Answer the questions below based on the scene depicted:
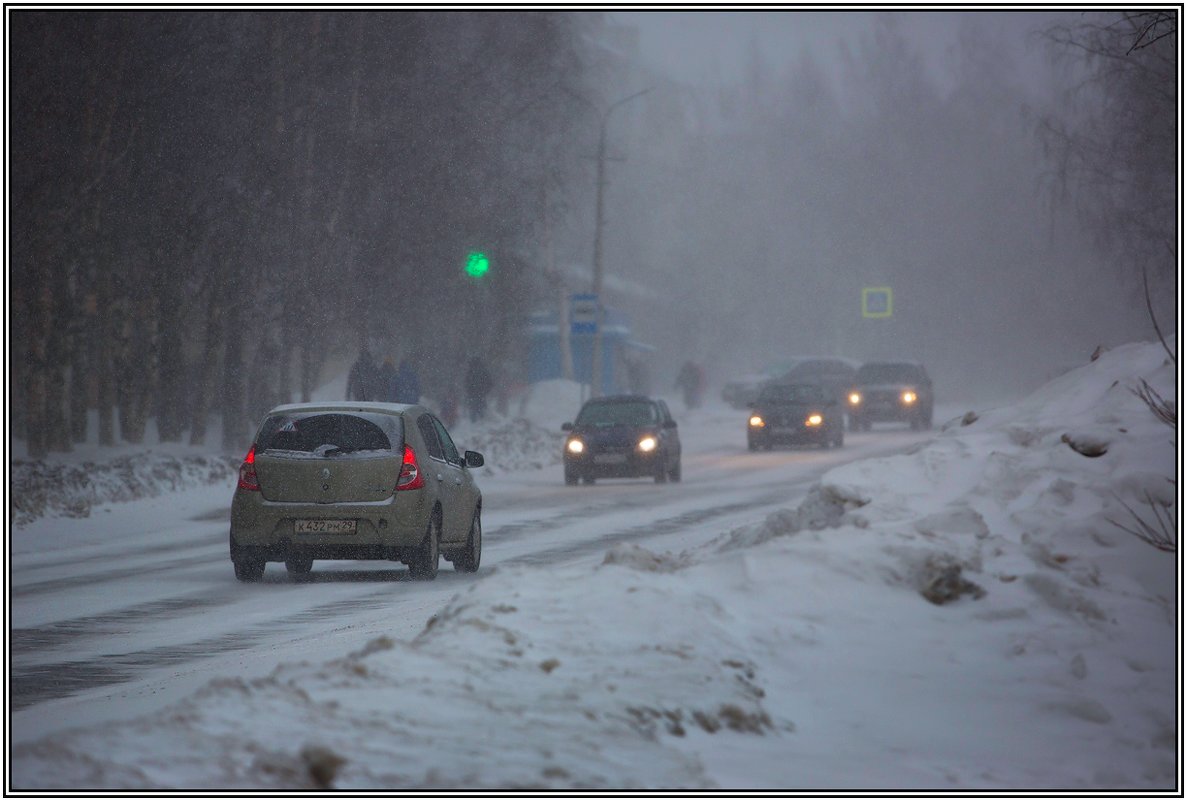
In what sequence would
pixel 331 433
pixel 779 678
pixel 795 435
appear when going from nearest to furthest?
pixel 779 678 → pixel 331 433 → pixel 795 435

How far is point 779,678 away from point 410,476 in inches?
277

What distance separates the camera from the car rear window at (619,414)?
27984 millimetres

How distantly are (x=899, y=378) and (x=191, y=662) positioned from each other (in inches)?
1455

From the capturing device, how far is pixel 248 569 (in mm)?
13906

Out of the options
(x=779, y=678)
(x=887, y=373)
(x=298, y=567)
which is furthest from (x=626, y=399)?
(x=779, y=678)

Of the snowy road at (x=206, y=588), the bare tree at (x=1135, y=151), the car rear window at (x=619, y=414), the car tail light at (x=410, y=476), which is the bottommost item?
the snowy road at (x=206, y=588)

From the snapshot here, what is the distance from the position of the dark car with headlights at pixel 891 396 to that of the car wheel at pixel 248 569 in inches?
1242

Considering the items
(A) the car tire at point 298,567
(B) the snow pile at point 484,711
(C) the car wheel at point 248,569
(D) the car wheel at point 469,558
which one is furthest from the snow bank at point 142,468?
(B) the snow pile at point 484,711

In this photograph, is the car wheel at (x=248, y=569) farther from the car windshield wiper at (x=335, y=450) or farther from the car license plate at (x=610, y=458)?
the car license plate at (x=610, y=458)

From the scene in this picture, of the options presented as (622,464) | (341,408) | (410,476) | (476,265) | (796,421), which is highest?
(476,265)

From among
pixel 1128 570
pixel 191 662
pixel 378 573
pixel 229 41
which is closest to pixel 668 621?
pixel 1128 570

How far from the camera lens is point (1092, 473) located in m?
9.82

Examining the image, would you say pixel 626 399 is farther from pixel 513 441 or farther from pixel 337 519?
pixel 337 519

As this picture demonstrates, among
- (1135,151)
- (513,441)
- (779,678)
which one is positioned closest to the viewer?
(779,678)
